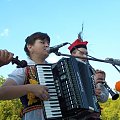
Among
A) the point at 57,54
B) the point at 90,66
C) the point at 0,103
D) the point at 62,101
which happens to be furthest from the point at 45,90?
the point at 0,103

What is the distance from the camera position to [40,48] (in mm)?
4336

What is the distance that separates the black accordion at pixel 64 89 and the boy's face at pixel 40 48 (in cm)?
30

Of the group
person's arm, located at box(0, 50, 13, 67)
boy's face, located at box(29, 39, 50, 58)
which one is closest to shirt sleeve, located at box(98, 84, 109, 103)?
boy's face, located at box(29, 39, 50, 58)

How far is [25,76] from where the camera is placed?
4.09m

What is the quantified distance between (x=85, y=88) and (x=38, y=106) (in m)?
0.63

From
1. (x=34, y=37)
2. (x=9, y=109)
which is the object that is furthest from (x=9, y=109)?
(x=34, y=37)

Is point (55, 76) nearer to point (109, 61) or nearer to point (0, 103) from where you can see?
point (109, 61)

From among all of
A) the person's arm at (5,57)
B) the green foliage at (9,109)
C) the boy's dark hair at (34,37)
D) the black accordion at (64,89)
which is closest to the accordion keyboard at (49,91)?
the black accordion at (64,89)

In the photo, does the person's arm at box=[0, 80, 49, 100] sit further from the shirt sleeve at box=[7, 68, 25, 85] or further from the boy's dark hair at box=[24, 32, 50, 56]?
the boy's dark hair at box=[24, 32, 50, 56]

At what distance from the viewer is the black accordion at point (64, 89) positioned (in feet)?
12.4

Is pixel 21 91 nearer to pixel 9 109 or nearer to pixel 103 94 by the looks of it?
pixel 103 94

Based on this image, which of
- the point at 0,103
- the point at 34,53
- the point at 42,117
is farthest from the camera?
the point at 0,103

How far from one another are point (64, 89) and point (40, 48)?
66 cm

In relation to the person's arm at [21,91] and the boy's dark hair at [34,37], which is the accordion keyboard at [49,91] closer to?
the person's arm at [21,91]
